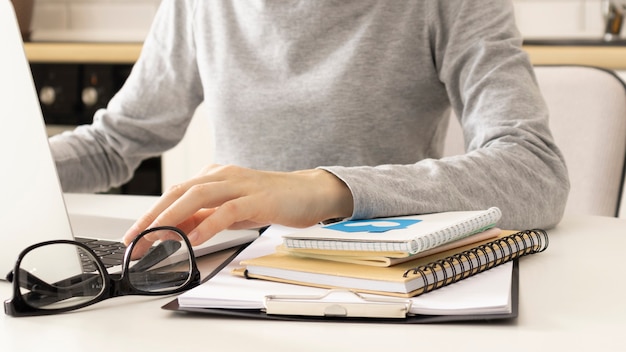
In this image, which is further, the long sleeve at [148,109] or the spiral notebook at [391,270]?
the long sleeve at [148,109]

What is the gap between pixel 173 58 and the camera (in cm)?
144

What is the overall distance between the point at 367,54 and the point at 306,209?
0.47 meters

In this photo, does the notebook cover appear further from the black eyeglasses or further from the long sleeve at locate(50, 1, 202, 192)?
the long sleeve at locate(50, 1, 202, 192)

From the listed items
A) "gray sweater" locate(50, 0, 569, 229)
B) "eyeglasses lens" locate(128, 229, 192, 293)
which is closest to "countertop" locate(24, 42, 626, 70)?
"gray sweater" locate(50, 0, 569, 229)

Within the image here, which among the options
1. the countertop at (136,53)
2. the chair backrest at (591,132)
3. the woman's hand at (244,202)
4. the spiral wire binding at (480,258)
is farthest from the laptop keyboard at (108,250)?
the countertop at (136,53)

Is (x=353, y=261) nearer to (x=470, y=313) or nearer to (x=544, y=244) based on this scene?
(x=470, y=313)

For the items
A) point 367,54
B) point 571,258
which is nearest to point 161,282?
point 571,258

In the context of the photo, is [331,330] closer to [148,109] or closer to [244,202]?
[244,202]

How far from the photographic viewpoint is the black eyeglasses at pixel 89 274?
0.65 meters

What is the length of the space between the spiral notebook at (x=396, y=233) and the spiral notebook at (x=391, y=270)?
1cm

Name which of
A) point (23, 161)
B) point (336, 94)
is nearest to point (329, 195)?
point (23, 161)

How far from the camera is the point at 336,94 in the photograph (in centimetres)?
124

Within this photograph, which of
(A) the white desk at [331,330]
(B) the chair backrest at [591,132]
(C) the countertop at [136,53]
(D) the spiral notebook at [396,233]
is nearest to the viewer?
(A) the white desk at [331,330]

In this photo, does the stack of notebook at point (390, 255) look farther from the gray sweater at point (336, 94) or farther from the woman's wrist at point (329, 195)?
the gray sweater at point (336, 94)
